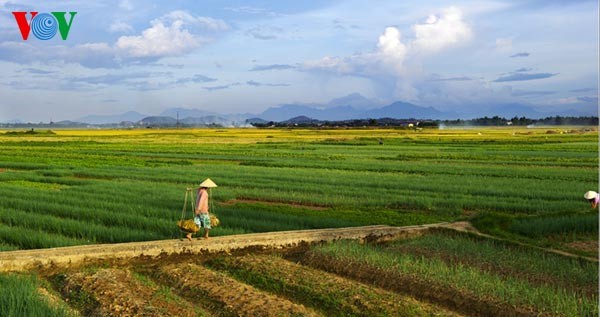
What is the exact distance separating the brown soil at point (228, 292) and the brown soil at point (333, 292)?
304 mm

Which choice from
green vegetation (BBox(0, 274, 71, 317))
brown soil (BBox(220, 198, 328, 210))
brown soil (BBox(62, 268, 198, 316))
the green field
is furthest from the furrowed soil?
brown soil (BBox(220, 198, 328, 210))

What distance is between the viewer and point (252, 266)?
25.4 feet

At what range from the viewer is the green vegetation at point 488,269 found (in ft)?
20.1

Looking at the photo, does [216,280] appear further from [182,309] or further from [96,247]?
[96,247]

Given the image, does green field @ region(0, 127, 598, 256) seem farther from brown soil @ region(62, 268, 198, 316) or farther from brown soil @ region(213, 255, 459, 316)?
brown soil @ region(213, 255, 459, 316)

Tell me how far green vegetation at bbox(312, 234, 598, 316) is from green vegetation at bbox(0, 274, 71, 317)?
3504 millimetres

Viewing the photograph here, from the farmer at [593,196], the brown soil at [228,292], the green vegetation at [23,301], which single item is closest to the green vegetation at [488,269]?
the brown soil at [228,292]

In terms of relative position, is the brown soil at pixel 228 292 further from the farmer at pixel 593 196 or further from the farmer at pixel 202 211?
the farmer at pixel 593 196

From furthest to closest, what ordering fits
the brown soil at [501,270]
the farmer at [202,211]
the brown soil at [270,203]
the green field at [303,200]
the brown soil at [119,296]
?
the brown soil at [270,203] < the green field at [303,200] < the farmer at [202,211] < the brown soil at [501,270] < the brown soil at [119,296]

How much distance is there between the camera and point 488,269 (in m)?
7.51

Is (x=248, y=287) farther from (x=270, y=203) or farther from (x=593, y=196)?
(x=270, y=203)

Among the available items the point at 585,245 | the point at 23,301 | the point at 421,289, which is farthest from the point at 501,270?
the point at 23,301

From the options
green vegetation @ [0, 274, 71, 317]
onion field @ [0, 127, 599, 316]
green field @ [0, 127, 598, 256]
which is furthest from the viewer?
green field @ [0, 127, 598, 256]

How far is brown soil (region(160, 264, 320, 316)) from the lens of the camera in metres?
6.00
